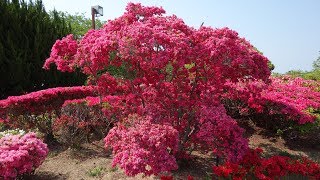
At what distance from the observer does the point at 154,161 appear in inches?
240

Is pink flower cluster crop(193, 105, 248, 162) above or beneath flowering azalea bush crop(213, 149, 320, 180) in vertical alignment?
above

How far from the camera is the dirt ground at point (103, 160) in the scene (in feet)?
25.1

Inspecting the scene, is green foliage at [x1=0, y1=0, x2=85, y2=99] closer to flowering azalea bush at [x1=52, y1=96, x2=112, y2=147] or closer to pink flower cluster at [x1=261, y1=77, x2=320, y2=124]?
flowering azalea bush at [x1=52, y1=96, x2=112, y2=147]

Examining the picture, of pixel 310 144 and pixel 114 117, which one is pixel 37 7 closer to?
pixel 114 117

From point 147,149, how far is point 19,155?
2.46m

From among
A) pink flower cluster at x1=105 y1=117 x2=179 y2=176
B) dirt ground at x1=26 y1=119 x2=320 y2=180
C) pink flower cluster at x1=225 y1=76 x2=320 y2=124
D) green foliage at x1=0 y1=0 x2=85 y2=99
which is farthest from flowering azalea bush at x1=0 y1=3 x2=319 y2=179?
green foliage at x1=0 y1=0 x2=85 y2=99

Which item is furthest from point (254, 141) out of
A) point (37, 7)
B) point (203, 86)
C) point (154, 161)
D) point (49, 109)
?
point (37, 7)

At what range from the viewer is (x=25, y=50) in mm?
15141

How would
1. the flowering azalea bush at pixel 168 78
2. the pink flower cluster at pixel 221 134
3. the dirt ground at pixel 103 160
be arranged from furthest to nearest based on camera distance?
the dirt ground at pixel 103 160, the pink flower cluster at pixel 221 134, the flowering azalea bush at pixel 168 78

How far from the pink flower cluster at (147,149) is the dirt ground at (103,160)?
1294 millimetres

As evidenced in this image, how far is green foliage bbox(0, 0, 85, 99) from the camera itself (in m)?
14.6

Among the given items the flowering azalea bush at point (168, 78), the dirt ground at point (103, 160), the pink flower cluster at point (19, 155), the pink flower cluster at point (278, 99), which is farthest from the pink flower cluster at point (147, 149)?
the pink flower cluster at point (278, 99)

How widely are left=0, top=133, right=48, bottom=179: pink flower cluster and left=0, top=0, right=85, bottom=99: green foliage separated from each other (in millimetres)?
7827

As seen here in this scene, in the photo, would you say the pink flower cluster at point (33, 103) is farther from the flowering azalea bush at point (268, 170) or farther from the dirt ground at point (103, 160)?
the flowering azalea bush at point (268, 170)
